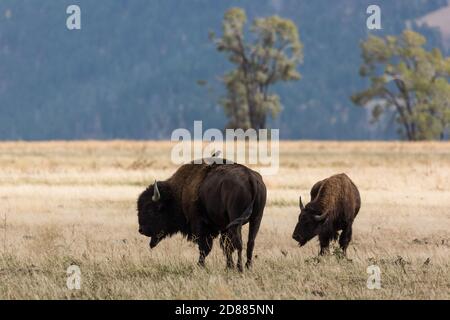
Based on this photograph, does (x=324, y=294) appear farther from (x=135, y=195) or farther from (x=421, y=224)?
(x=135, y=195)

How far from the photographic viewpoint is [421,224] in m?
19.9

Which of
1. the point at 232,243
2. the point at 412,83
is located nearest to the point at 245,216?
the point at 232,243

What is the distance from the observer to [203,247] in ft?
44.9

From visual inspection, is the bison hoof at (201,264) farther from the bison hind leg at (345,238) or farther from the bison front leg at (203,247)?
the bison hind leg at (345,238)

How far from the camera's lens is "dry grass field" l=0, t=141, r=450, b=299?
11953 millimetres

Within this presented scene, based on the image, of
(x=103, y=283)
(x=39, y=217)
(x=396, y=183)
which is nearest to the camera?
(x=103, y=283)

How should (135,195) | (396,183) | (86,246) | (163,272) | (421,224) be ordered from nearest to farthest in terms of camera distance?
(163,272), (86,246), (421,224), (135,195), (396,183)

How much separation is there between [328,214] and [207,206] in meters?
2.05

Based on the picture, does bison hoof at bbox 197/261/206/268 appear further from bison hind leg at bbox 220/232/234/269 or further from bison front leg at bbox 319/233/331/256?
bison front leg at bbox 319/233/331/256

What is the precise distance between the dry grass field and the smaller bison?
15.7 inches

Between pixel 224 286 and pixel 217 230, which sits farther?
pixel 217 230

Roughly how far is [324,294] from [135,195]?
15.0 m

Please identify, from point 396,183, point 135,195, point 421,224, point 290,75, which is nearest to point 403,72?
point 290,75

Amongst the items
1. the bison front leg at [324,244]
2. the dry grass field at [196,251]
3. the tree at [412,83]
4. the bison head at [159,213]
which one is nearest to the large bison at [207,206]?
the bison head at [159,213]
